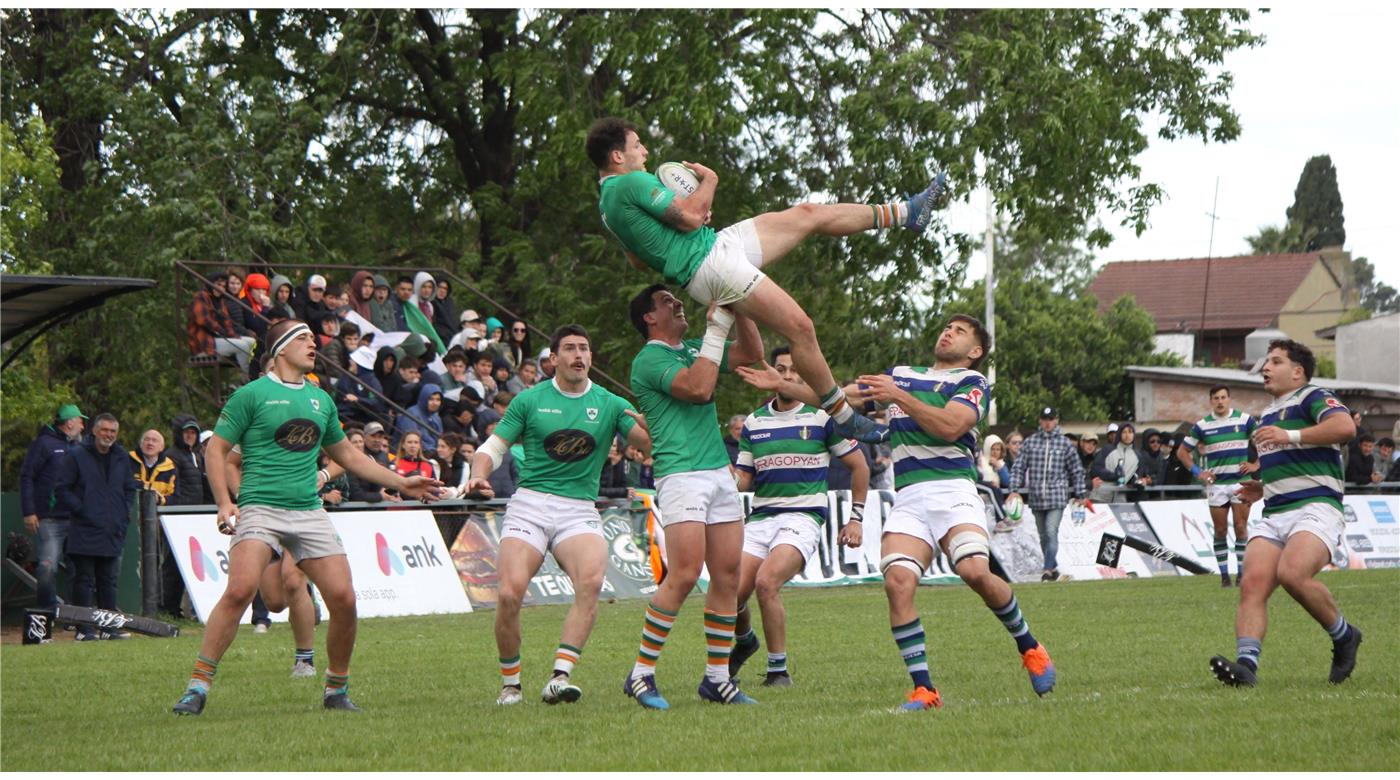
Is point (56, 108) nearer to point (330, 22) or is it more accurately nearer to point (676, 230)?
point (330, 22)

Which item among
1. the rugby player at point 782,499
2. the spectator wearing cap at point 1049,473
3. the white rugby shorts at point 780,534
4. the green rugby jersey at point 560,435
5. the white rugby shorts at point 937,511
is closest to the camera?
the white rugby shorts at point 937,511

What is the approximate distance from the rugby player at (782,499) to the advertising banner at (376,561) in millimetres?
7683

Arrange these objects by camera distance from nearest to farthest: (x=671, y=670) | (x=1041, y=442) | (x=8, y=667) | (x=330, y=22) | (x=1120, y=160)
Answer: (x=671, y=670)
(x=8, y=667)
(x=1041, y=442)
(x=1120, y=160)
(x=330, y=22)

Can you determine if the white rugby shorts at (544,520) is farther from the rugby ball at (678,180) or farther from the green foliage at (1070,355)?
the green foliage at (1070,355)

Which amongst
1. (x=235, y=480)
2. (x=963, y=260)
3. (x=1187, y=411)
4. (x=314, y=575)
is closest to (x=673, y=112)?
(x=963, y=260)

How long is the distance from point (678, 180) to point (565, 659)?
276 centimetres

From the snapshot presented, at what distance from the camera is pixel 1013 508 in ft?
72.9

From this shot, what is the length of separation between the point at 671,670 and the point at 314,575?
286cm

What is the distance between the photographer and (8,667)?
13.1 metres

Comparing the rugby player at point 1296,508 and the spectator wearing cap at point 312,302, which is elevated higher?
the spectator wearing cap at point 312,302

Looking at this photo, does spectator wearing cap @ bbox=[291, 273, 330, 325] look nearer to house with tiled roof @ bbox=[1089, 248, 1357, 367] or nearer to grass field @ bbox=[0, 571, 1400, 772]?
grass field @ bbox=[0, 571, 1400, 772]

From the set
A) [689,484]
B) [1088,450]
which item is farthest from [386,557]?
[1088,450]

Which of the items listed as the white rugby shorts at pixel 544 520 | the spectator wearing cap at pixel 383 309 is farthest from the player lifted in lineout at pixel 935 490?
the spectator wearing cap at pixel 383 309

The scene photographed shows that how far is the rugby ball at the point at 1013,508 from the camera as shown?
2200cm
